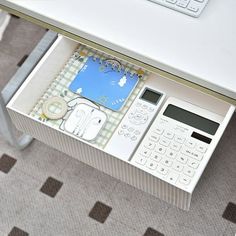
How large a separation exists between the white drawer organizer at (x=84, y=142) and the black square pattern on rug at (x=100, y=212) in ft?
1.20

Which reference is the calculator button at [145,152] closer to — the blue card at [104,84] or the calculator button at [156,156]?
the calculator button at [156,156]

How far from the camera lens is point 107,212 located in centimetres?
152

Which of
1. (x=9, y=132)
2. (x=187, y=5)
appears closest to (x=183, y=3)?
(x=187, y=5)

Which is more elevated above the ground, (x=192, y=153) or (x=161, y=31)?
(x=161, y=31)

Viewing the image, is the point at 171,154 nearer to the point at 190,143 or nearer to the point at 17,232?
the point at 190,143

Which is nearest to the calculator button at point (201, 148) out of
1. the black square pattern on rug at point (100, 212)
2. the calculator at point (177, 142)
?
the calculator at point (177, 142)

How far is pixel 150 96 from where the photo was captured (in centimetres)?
124

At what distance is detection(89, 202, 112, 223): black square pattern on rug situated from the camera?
151cm

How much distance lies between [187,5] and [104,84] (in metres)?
0.30

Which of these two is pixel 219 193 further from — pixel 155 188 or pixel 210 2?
pixel 210 2

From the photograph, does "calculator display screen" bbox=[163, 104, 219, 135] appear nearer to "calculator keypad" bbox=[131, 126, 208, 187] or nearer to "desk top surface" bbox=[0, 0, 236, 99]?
"calculator keypad" bbox=[131, 126, 208, 187]

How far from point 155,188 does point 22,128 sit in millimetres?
354

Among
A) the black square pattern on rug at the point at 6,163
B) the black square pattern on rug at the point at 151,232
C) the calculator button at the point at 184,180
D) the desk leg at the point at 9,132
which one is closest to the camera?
the calculator button at the point at 184,180

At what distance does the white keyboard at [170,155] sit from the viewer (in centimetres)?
114
